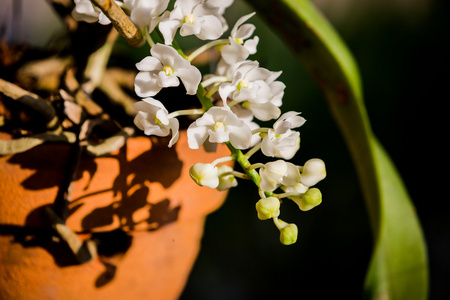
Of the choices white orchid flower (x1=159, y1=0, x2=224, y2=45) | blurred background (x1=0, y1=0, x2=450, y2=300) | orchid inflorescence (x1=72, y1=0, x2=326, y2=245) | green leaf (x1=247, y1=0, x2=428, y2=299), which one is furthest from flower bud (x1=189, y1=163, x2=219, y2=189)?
blurred background (x1=0, y1=0, x2=450, y2=300)

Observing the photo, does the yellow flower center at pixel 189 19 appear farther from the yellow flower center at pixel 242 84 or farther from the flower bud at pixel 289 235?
the flower bud at pixel 289 235

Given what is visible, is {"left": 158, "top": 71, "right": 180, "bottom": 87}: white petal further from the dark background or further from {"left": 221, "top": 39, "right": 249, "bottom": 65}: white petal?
the dark background

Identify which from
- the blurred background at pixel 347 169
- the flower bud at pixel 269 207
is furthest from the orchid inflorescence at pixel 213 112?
the blurred background at pixel 347 169

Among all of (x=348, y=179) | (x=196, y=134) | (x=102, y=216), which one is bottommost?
(x=348, y=179)

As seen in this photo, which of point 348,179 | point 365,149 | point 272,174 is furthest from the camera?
point 348,179

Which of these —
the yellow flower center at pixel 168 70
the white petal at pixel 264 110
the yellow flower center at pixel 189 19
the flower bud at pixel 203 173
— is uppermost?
the yellow flower center at pixel 189 19

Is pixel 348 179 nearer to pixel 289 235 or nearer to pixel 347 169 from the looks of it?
pixel 347 169

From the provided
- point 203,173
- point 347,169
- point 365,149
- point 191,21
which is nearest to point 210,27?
point 191,21
